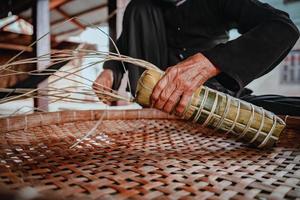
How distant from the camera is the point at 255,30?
33.7 inches

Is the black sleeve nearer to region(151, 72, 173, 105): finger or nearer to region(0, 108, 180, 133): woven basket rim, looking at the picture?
region(151, 72, 173, 105): finger

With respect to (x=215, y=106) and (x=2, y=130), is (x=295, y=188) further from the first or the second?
(x=2, y=130)

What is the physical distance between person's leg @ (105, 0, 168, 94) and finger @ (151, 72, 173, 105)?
76cm

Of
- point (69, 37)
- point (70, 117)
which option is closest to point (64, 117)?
point (70, 117)

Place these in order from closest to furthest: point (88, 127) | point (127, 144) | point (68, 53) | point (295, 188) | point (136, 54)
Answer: point (295, 188) < point (68, 53) < point (127, 144) < point (88, 127) < point (136, 54)

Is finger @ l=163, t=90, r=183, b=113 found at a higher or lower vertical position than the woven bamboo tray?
higher

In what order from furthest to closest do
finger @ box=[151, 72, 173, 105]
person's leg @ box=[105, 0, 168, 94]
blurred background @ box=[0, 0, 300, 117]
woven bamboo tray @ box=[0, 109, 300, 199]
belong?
1. blurred background @ box=[0, 0, 300, 117]
2. person's leg @ box=[105, 0, 168, 94]
3. finger @ box=[151, 72, 173, 105]
4. woven bamboo tray @ box=[0, 109, 300, 199]

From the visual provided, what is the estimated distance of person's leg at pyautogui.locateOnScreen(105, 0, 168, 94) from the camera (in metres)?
1.44

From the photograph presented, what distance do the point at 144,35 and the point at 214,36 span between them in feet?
1.20

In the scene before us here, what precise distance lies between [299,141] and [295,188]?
0.41m

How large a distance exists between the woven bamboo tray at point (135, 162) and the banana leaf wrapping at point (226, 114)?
51 millimetres

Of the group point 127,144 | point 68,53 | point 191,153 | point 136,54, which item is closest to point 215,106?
point 191,153

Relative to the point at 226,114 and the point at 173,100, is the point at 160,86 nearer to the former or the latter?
the point at 173,100

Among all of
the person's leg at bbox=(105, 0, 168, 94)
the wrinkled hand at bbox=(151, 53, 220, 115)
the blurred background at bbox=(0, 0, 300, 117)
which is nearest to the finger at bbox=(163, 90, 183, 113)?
the wrinkled hand at bbox=(151, 53, 220, 115)
